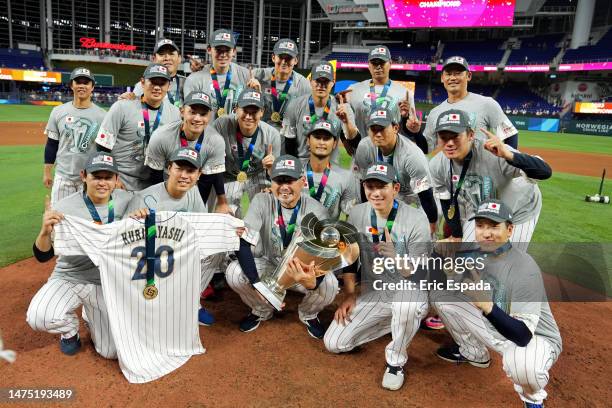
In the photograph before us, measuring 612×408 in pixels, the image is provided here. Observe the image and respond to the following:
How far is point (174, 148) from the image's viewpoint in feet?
14.5

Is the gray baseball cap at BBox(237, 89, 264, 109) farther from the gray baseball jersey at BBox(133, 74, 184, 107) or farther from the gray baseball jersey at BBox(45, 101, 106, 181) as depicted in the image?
the gray baseball jersey at BBox(45, 101, 106, 181)

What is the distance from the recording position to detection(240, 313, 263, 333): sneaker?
4059 millimetres

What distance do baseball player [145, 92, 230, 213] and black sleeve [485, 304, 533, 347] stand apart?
9.02 ft

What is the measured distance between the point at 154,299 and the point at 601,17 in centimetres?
4865

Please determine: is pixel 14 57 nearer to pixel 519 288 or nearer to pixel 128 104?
pixel 128 104

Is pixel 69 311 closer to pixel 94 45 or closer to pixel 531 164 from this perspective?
pixel 531 164

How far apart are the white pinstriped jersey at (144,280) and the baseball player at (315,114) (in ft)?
6.53

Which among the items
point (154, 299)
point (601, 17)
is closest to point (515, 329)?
point (154, 299)

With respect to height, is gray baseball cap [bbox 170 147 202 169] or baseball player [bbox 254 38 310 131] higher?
baseball player [bbox 254 38 310 131]

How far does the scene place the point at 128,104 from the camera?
15.4 ft

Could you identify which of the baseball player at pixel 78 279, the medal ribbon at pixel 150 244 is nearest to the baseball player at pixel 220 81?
the baseball player at pixel 78 279

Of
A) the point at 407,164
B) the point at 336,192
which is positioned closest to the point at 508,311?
the point at 407,164

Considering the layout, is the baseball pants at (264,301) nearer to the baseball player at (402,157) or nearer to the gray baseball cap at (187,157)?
the gray baseball cap at (187,157)

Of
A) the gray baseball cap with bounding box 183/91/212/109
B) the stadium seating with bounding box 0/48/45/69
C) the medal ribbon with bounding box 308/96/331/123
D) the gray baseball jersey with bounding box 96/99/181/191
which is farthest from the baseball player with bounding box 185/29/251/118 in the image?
the stadium seating with bounding box 0/48/45/69
